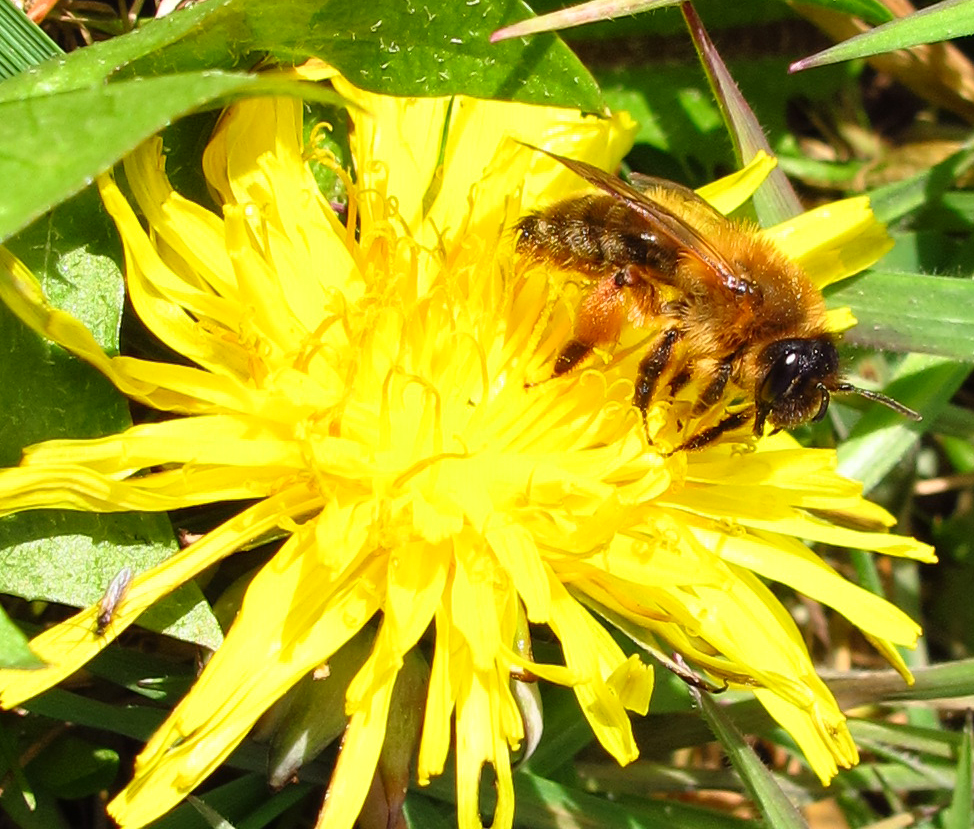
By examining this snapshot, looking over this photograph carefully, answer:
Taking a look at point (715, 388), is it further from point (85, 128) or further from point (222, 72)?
point (85, 128)

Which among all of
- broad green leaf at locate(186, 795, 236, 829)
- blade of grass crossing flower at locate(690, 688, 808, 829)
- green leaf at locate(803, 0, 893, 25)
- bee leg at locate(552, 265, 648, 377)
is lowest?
blade of grass crossing flower at locate(690, 688, 808, 829)

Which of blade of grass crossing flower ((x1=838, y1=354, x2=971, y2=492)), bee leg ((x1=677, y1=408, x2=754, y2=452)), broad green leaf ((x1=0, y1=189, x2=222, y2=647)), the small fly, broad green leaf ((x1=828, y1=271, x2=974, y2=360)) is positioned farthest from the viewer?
blade of grass crossing flower ((x1=838, y1=354, x2=971, y2=492))

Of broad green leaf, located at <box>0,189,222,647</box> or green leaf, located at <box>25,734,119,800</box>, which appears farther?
green leaf, located at <box>25,734,119,800</box>

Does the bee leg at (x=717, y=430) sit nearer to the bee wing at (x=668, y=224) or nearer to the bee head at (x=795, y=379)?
the bee head at (x=795, y=379)

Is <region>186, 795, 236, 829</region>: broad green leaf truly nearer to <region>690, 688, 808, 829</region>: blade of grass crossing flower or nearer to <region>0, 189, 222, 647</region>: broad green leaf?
<region>0, 189, 222, 647</region>: broad green leaf

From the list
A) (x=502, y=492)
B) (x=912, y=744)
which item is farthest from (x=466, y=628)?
(x=912, y=744)

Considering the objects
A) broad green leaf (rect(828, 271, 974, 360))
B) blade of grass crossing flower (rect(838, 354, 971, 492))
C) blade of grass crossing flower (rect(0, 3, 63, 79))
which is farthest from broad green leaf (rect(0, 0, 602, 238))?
blade of grass crossing flower (rect(838, 354, 971, 492))

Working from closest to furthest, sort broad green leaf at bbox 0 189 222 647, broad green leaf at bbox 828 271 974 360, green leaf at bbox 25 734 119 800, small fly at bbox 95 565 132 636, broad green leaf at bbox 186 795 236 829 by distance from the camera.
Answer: small fly at bbox 95 565 132 636 < broad green leaf at bbox 0 189 222 647 < broad green leaf at bbox 186 795 236 829 < green leaf at bbox 25 734 119 800 < broad green leaf at bbox 828 271 974 360

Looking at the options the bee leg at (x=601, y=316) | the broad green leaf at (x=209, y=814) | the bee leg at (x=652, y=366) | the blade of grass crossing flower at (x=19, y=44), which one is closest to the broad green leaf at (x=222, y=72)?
the blade of grass crossing flower at (x=19, y=44)
